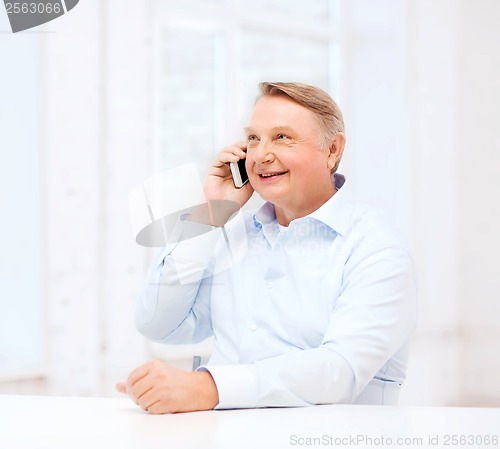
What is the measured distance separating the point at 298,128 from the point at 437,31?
2497mm

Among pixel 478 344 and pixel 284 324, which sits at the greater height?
pixel 284 324

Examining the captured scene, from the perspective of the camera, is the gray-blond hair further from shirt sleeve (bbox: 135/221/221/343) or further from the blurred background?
the blurred background

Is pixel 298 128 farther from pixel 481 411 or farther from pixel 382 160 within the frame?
pixel 382 160

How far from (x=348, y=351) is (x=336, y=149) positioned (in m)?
0.46

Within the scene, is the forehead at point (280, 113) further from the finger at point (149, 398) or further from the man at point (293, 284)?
the finger at point (149, 398)

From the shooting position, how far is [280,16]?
3.32 metres

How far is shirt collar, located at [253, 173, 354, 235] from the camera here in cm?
132

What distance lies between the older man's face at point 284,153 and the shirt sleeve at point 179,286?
0.15m

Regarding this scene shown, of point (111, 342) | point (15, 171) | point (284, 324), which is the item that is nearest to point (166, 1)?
point (15, 171)

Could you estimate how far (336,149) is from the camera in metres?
1.43

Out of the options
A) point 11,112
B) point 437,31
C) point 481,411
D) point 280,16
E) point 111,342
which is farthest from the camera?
point 437,31

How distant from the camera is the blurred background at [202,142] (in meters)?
2.39

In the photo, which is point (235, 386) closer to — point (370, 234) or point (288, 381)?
point (288, 381)

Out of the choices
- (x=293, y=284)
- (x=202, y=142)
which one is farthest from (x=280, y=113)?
(x=202, y=142)
